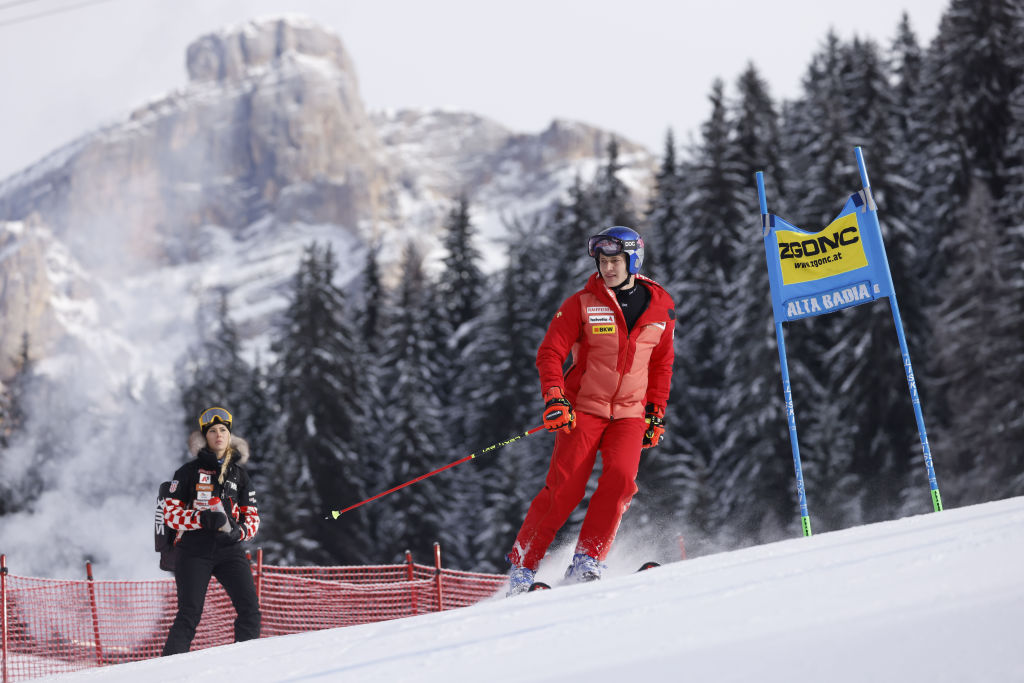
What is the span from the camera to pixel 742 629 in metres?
3.05

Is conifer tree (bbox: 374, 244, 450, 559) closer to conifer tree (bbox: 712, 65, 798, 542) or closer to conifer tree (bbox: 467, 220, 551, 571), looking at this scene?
conifer tree (bbox: 467, 220, 551, 571)

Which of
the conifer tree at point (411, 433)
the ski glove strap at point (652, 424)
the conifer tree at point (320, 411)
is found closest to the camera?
the ski glove strap at point (652, 424)

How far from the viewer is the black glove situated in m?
6.32

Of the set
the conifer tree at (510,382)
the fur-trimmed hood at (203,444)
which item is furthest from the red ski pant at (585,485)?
the conifer tree at (510,382)

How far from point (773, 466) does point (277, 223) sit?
167207 mm

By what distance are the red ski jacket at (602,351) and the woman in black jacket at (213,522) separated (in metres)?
2.16

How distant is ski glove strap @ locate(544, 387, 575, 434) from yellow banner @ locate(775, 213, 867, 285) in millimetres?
3103

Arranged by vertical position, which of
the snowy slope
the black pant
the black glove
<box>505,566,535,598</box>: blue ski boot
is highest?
the black glove

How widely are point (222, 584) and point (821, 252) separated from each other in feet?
16.3

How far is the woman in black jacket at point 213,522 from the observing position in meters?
6.30

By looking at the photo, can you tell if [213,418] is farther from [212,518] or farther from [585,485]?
[585,485]

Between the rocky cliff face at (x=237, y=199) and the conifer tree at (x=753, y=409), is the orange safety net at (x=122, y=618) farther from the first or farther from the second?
the rocky cliff face at (x=237, y=199)

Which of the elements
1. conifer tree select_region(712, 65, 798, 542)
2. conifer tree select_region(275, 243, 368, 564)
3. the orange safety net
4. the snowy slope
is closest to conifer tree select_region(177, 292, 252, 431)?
conifer tree select_region(275, 243, 368, 564)

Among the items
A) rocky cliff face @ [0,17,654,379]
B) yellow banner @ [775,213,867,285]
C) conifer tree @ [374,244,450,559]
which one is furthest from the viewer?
rocky cliff face @ [0,17,654,379]
